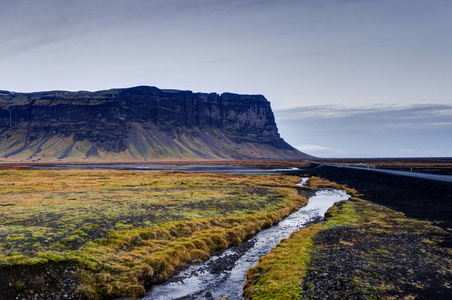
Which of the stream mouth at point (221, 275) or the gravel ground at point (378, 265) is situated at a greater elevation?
the gravel ground at point (378, 265)

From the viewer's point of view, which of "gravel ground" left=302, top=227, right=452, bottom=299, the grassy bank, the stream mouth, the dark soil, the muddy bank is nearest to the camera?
"gravel ground" left=302, top=227, right=452, bottom=299

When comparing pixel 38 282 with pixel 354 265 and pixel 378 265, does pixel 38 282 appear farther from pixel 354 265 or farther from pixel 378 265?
pixel 378 265

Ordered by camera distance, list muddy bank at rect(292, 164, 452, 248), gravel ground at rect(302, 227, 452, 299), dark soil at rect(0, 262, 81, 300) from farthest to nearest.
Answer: muddy bank at rect(292, 164, 452, 248) → dark soil at rect(0, 262, 81, 300) → gravel ground at rect(302, 227, 452, 299)

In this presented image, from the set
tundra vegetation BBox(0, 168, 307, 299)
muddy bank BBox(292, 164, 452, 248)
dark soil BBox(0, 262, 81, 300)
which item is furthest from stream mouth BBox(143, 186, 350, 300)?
muddy bank BBox(292, 164, 452, 248)

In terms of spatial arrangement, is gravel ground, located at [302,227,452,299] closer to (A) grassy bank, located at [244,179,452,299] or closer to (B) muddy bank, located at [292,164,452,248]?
(A) grassy bank, located at [244,179,452,299]

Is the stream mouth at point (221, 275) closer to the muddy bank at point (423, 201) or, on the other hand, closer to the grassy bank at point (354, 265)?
the grassy bank at point (354, 265)

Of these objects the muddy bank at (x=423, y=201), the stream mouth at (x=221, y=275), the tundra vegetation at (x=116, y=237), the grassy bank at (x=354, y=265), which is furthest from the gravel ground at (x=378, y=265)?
the tundra vegetation at (x=116, y=237)

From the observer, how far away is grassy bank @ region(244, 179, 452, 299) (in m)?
14.4

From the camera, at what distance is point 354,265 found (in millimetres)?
17281

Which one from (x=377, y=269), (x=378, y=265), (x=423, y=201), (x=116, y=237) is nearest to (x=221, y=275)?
(x=116, y=237)

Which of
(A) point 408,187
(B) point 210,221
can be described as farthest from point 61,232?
(A) point 408,187

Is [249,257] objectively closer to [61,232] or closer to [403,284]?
[403,284]

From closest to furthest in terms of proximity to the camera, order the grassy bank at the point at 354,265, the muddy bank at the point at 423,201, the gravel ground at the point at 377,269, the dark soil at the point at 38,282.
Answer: the gravel ground at the point at 377,269, the dark soil at the point at 38,282, the grassy bank at the point at 354,265, the muddy bank at the point at 423,201

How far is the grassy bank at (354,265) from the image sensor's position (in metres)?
14.4
